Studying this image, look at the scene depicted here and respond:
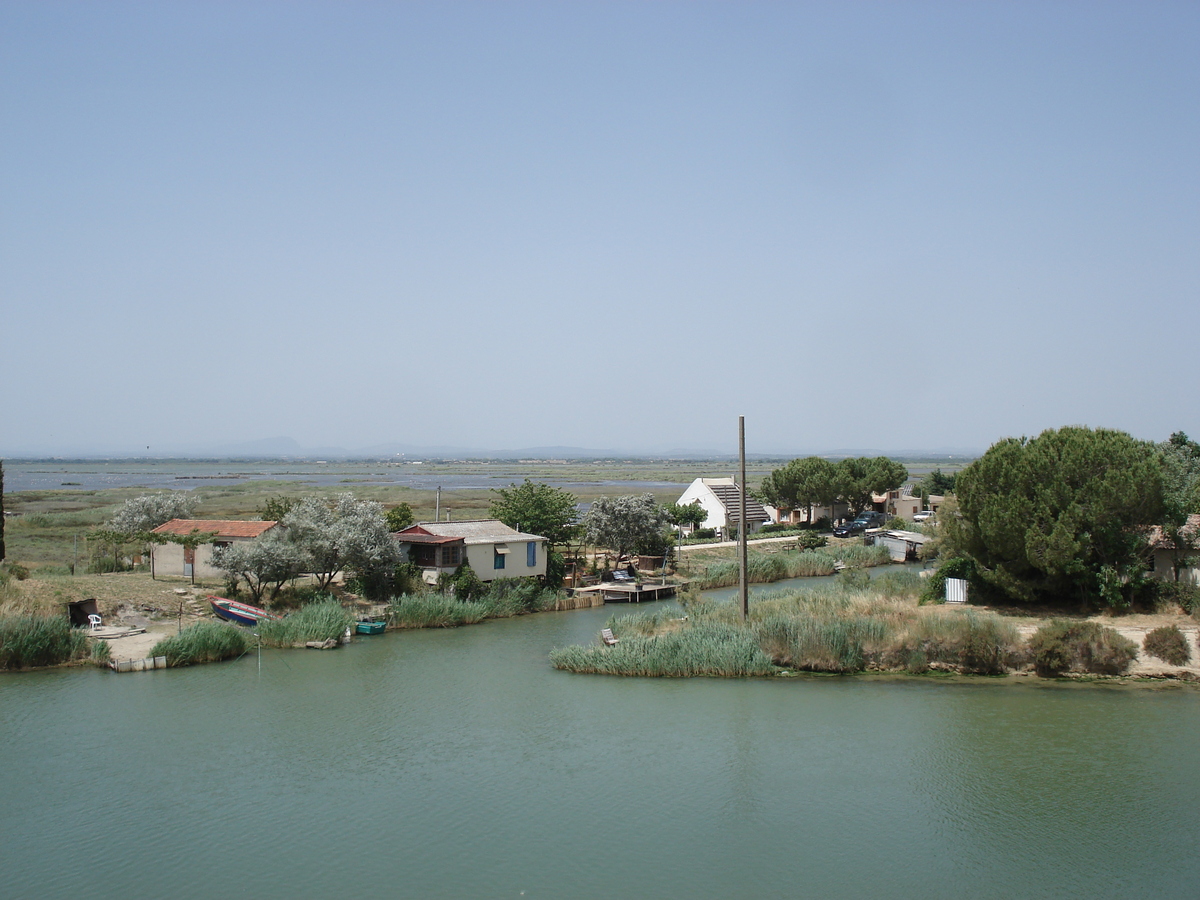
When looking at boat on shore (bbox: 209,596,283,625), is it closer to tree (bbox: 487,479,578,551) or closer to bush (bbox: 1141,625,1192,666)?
tree (bbox: 487,479,578,551)

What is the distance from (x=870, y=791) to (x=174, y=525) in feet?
107

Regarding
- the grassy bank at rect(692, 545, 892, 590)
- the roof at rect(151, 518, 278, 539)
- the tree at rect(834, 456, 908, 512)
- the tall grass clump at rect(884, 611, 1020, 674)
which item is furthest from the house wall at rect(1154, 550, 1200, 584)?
the tree at rect(834, 456, 908, 512)

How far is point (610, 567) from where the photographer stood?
48.2m

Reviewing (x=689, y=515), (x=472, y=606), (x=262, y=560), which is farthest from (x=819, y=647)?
(x=689, y=515)

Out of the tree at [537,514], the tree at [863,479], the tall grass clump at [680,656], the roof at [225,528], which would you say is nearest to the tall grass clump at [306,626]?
the roof at [225,528]

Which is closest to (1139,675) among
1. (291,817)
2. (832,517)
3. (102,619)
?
(291,817)

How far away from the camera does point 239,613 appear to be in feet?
102

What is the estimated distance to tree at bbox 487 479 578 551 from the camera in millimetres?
44062

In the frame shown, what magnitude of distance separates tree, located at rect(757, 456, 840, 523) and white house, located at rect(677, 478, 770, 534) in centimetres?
201

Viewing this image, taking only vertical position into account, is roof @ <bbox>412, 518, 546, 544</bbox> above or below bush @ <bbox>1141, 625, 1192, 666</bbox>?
above

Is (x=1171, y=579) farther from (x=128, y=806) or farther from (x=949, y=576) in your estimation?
(x=128, y=806)

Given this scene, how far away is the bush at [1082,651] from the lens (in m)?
23.8

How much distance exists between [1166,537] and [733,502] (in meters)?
36.0

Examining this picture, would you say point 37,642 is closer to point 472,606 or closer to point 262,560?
point 262,560
